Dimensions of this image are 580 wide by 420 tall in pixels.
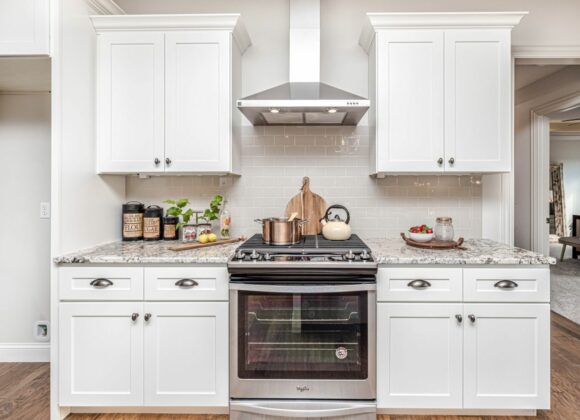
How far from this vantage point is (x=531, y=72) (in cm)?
426

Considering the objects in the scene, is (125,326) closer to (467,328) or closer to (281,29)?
(467,328)

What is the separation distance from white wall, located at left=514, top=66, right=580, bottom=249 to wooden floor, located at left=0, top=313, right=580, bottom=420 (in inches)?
86.9

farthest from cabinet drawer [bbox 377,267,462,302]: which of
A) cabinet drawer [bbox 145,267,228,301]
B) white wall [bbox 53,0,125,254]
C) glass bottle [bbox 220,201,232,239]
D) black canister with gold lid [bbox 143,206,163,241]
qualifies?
white wall [bbox 53,0,125,254]

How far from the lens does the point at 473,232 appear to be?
2650mm

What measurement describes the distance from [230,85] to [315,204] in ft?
3.32

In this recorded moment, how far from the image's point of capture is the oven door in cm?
184

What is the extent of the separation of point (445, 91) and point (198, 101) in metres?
1.59

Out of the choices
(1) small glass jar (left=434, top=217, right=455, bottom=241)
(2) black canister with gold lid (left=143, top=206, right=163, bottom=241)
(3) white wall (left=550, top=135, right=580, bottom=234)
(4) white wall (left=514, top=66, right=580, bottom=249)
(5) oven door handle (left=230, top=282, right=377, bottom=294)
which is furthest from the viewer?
(3) white wall (left=550, top=135, right=580, bottom=234)

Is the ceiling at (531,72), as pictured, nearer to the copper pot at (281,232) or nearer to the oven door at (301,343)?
the copper pot at (281,232)

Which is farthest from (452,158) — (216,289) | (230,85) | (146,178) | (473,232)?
(146,178)

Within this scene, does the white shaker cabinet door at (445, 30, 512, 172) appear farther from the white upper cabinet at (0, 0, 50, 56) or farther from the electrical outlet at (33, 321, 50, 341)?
the electrical outlet at (33, 321, 50, 341)

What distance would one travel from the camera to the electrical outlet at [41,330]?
2594 millimetres

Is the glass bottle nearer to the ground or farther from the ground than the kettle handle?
nearer to the ground

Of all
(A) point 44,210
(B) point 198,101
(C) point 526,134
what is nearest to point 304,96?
(B) point 198,101
